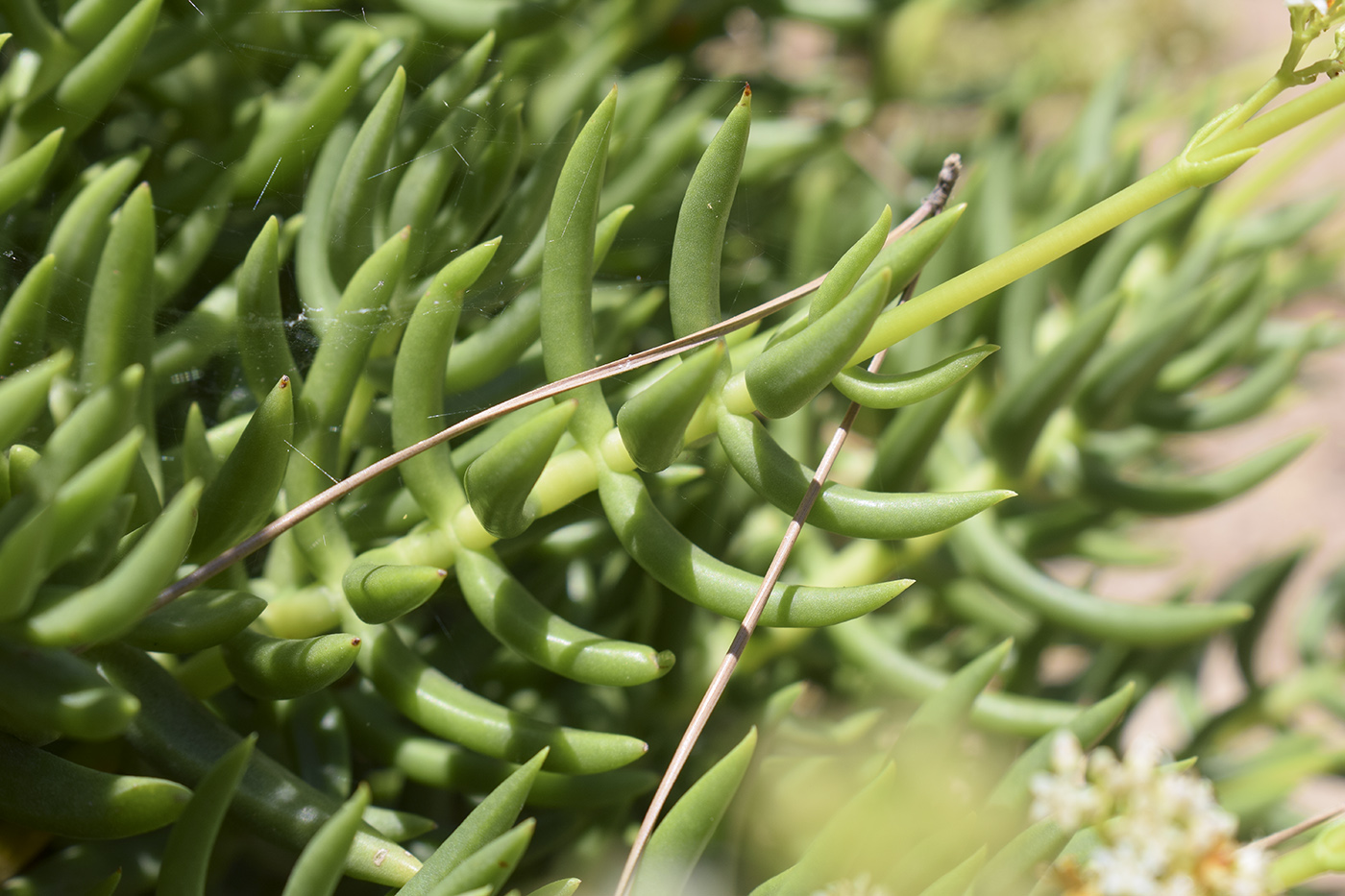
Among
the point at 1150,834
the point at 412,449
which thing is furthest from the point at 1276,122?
the point at 412,449

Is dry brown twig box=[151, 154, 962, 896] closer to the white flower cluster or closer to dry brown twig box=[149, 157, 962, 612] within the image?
dry brown twig box=[149, 157, 962, 612]

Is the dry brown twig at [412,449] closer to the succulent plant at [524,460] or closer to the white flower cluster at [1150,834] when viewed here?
the succulent plant at [524,460]

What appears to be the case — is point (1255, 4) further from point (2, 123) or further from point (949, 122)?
point (2, 123)

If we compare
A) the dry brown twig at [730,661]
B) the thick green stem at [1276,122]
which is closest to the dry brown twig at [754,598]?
the dry brown twig at [730,661]

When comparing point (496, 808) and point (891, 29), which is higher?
point (891, 29)

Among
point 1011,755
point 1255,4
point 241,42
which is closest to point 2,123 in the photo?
point 241,42

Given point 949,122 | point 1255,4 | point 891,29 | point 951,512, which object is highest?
point 1255,4
